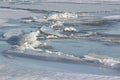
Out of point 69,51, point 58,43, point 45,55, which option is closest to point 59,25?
point 58,43

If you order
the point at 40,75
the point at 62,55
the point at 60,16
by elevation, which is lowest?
the point at 60,16

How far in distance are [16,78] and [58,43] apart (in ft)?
16.0

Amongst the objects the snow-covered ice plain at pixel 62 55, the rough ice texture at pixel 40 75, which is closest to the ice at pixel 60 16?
the snow-covered ice plain at pixel 62 55

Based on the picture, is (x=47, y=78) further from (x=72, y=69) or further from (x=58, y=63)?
(x=58, y=63)

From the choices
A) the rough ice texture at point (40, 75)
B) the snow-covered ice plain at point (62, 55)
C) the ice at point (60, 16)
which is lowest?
the ice at point (60, 16)

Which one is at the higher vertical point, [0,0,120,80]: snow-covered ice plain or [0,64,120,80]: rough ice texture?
[0,64,120,80]: rough ice texture

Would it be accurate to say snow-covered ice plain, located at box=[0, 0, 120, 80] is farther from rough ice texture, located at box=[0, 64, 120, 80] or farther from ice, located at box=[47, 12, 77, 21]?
ice, located at box=[47, 12, 77, 21]

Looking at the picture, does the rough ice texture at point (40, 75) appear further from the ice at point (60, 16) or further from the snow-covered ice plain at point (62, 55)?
the ice at point (60, 16)

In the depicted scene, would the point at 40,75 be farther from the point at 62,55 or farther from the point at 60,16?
the point at 60,16

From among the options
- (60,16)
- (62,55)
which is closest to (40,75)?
(62,55)

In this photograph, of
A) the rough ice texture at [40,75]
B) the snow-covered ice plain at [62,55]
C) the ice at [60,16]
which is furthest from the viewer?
the ice at [60,16]

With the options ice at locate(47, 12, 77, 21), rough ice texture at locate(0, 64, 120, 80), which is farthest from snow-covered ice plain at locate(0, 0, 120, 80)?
ice at locate(47, 12, 77, 21)

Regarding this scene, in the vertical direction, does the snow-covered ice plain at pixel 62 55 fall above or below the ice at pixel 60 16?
above

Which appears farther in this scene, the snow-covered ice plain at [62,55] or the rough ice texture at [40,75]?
the snow-covered ice plain at [62,55]
